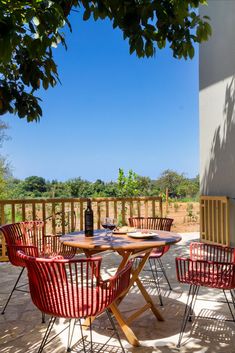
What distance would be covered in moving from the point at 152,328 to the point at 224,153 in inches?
160

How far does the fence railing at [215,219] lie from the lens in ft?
20.0

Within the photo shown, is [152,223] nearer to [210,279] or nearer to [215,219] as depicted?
[210,279]

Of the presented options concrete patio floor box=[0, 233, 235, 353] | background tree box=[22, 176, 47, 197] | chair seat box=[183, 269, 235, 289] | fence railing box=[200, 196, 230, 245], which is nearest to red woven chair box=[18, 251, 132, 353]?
concrete patio floor box=[0, 233, 235, 353]

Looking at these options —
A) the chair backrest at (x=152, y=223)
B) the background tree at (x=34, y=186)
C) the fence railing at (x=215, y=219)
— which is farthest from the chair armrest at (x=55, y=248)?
the background tree at (x=34, y=186)

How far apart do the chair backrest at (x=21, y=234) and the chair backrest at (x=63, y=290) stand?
4.09 feet

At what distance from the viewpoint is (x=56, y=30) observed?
183cm

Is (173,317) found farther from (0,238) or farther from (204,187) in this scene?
(204,187)

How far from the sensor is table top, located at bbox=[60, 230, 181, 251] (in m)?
2.51

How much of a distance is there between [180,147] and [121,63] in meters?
5.84

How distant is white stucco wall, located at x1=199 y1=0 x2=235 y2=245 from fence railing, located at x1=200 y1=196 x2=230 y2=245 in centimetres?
12

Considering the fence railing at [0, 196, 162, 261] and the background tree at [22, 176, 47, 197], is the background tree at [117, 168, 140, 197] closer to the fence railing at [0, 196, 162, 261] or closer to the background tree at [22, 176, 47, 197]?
the fence railing at [0, 196, 162, 261]

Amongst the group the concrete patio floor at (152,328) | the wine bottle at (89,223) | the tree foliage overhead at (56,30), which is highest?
the tree foliage overhead at (56,30)

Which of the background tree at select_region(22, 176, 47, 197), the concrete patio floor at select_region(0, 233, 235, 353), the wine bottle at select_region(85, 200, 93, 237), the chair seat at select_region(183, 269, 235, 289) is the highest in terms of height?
the background tree at select_region(22, 176, 47, 197)

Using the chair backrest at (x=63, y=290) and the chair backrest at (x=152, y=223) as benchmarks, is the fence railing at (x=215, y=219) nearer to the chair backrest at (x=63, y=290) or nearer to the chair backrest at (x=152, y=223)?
the chair backrest at (x=152, y=223)
